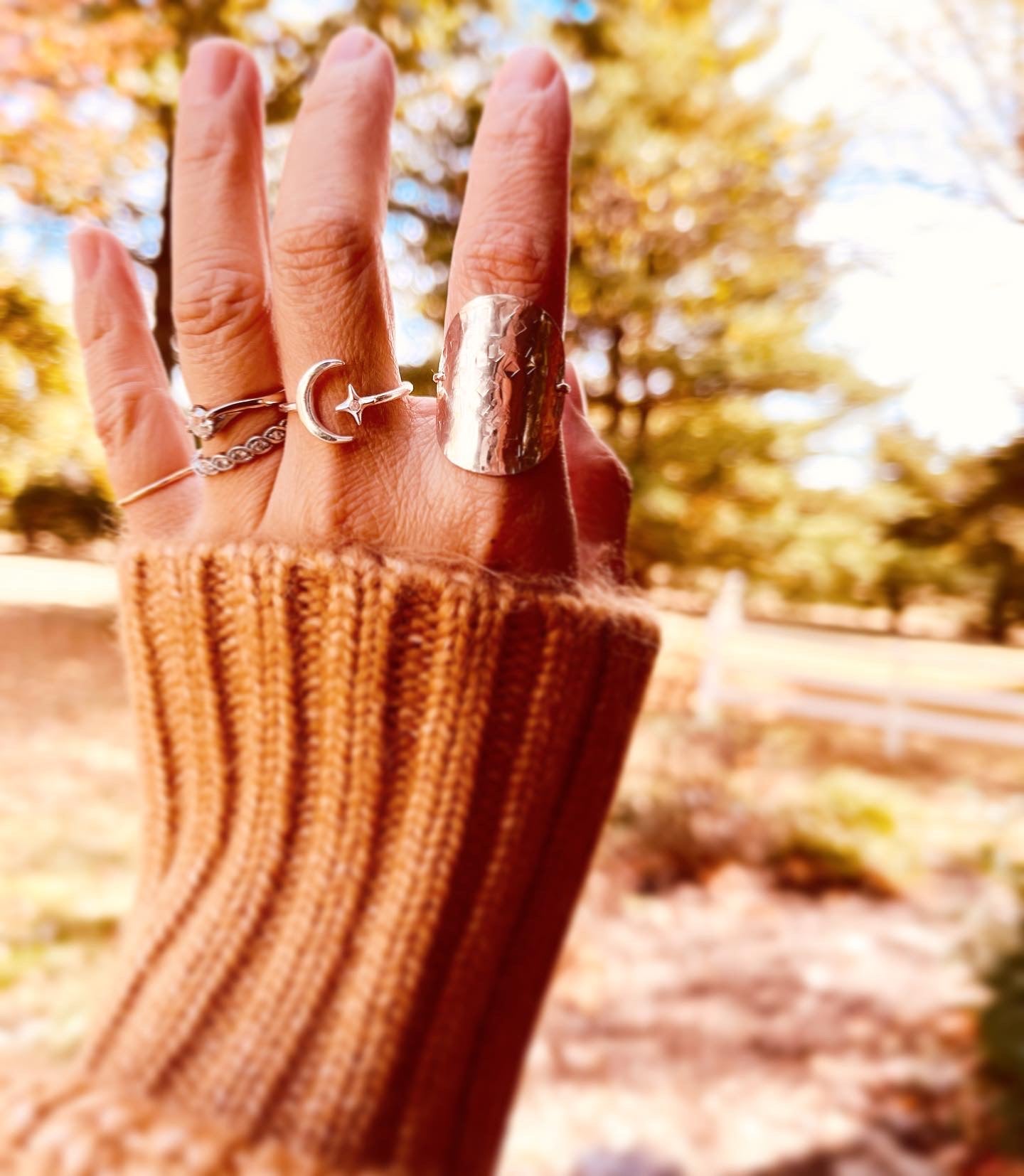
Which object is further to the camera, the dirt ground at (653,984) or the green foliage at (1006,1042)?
the dirt ground at (653,984)

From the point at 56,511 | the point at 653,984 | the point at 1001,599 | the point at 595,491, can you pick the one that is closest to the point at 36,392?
the point at 56,511

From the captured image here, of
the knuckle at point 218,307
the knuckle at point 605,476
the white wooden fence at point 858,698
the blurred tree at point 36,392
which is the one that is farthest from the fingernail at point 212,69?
the white wooden fence at point 858,698

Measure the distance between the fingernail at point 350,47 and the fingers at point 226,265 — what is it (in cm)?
6

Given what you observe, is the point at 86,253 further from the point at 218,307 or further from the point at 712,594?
the point at 712,594

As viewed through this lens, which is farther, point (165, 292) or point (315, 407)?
point (165, 292)

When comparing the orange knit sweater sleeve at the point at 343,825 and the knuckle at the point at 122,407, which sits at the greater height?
the knuckle at the point at 122,407

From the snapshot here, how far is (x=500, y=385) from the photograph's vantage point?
1.47 ft

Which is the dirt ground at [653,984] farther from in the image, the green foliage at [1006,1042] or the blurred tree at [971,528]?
the blurred tree at [971,528]

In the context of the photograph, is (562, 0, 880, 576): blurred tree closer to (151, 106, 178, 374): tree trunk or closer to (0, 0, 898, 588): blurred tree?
(0, 0, 898, 588): blurred tree

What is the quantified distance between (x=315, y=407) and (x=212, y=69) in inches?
8.8

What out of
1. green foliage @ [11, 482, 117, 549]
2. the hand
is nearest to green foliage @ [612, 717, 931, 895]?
green foliage @ [11, 482, 117, 549]

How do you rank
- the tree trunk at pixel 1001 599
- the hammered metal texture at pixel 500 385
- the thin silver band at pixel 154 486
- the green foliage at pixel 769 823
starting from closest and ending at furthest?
the hammered metal texture at pixel 500 385
the thin silver band at pixel 154 486
the tree trunk at pixel 1001 599
the green foliage at pixel 769 823

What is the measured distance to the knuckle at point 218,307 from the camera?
1.69 feet

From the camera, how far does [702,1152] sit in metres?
1.24
